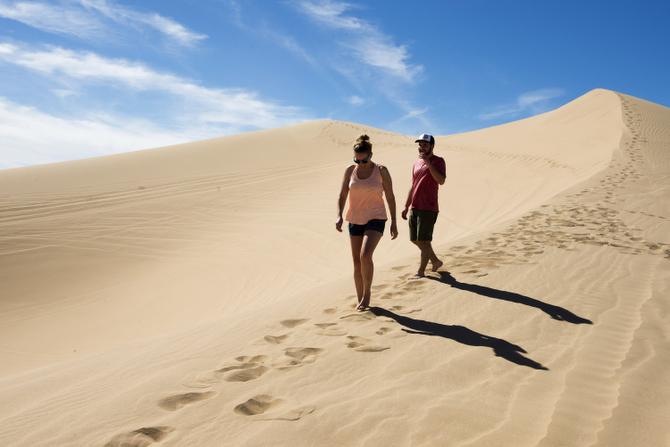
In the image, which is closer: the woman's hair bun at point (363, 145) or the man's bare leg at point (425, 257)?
the woman's hair bun at point (363, 145)

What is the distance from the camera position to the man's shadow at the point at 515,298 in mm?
3738

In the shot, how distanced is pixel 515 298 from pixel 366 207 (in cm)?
157

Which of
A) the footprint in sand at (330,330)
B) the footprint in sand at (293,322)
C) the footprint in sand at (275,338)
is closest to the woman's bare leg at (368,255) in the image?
the footprint in sand at (330,330)

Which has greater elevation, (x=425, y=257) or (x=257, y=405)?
(x=425, y=257)

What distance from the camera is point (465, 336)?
11.2ft

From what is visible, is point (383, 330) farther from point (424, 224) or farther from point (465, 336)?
point (424, 224)

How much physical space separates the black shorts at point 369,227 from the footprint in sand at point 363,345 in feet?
3.39

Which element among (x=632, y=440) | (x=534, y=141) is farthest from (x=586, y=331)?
(x=534, y=141)

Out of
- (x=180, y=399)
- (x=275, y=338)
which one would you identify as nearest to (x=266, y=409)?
(x=180, y=399)

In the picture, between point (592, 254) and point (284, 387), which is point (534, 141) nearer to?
point (592, 254)

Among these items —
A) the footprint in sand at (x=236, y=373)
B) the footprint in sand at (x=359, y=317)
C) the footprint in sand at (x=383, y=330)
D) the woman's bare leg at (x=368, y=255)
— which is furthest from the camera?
the woman's bare leg at (x=368, y=255)

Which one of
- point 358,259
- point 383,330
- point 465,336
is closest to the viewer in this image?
point 465,336

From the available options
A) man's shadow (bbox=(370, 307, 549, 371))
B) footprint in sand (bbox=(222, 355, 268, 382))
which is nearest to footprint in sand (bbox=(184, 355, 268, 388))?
footprint in sand (bbox=(222, 355, 268, 382))

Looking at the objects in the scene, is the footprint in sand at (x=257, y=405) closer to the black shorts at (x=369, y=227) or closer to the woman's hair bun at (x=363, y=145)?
the black shorts at (x=369, y=227)
